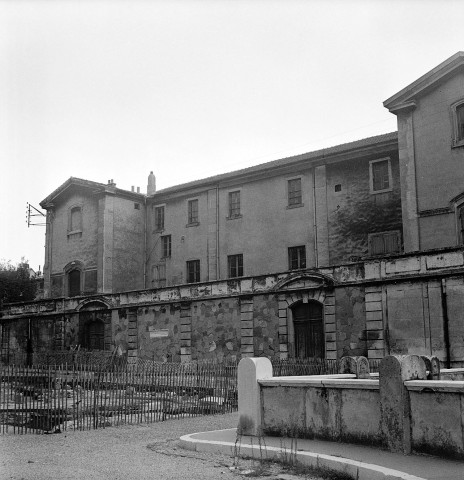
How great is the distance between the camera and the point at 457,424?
9438mm

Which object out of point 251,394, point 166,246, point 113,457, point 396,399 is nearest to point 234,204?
point 166,246

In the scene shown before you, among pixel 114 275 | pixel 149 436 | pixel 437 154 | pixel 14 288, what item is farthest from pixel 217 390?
pixel 14 288

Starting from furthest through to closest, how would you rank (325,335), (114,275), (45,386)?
(114,275), (325,335), (45,386)

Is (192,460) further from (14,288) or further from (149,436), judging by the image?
(14,288)

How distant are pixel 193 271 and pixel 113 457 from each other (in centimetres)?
2744

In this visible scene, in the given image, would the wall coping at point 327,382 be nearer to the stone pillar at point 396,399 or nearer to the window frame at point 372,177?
the stone pillar at point 396,399

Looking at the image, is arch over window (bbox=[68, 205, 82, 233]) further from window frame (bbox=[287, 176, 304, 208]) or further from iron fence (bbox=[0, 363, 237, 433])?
iron fence (bbox=[0, 363, 237, 433])

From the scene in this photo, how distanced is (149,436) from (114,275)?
85.9ft

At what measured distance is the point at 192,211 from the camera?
3991 cm

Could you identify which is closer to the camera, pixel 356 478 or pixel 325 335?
pixel 356 478

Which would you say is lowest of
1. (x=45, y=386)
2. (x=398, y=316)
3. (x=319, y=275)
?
(x=45, y=386)

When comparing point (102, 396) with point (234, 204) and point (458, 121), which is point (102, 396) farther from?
point (234, 204)

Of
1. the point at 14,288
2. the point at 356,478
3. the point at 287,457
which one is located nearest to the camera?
the point at 356,478

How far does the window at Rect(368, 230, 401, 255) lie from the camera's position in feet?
103
